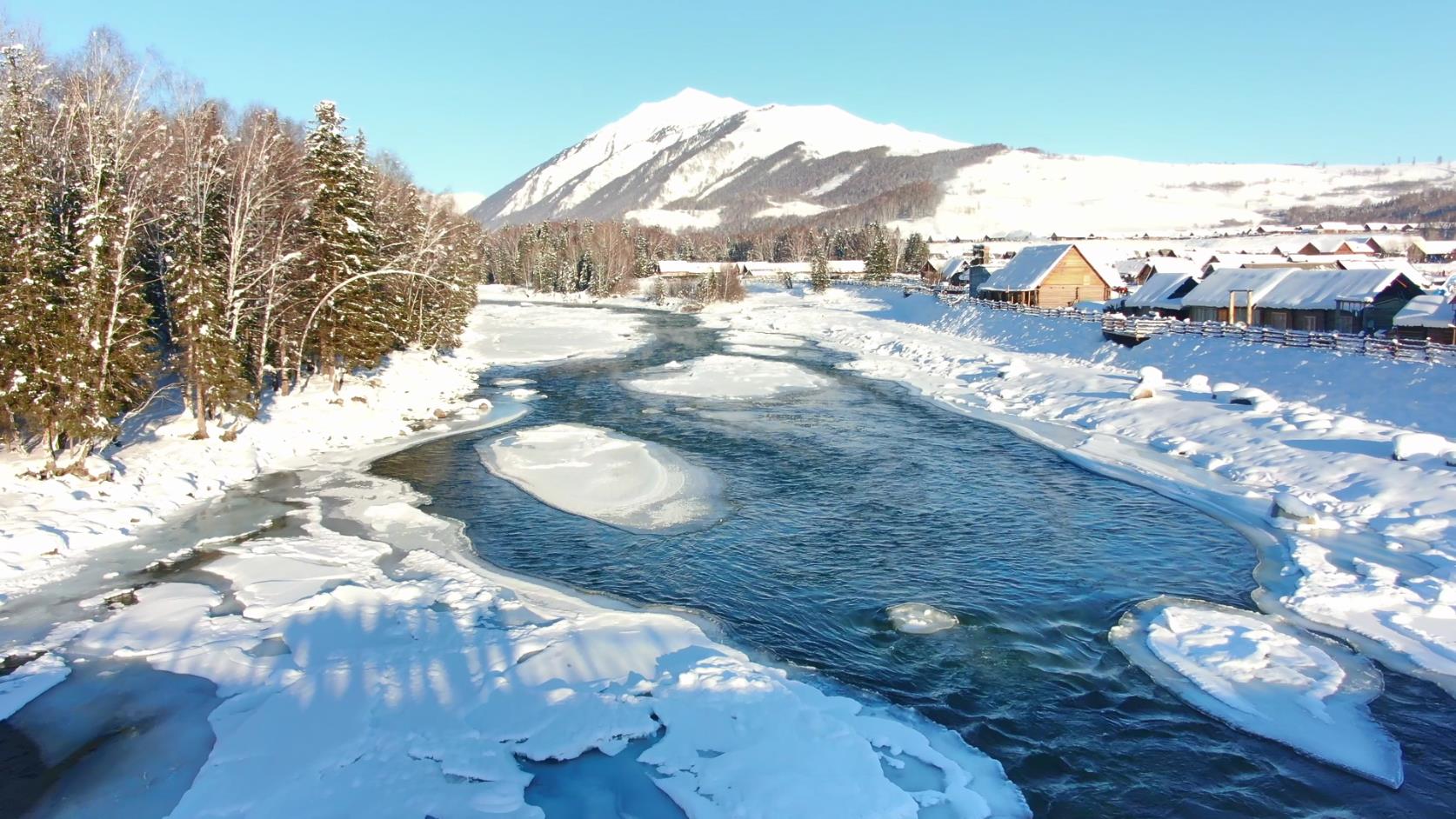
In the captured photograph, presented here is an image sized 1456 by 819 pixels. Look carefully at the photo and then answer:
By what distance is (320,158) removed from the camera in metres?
33.2

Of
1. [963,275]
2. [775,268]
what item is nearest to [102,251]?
[963,275]

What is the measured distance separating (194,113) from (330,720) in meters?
→ 23.7

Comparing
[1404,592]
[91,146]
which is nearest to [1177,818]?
[1404,592]

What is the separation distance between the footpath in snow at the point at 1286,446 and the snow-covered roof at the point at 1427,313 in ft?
18.4

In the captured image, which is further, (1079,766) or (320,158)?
(320,158)

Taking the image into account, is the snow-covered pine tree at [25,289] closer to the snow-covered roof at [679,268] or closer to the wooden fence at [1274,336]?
the wooden fence at [1274,336]

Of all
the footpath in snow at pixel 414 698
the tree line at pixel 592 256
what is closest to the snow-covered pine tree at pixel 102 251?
the footpath in snow at pixel 414 698

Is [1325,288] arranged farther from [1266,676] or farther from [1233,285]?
[1266,676]

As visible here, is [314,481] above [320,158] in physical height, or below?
below

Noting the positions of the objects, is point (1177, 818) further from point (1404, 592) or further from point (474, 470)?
point (474, 470)

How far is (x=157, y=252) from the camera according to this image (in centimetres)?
2958

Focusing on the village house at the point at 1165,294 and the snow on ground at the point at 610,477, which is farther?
the village house at the point at 1165,294

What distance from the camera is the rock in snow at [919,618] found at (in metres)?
14.2

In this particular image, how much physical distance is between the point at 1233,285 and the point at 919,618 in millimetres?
43429
